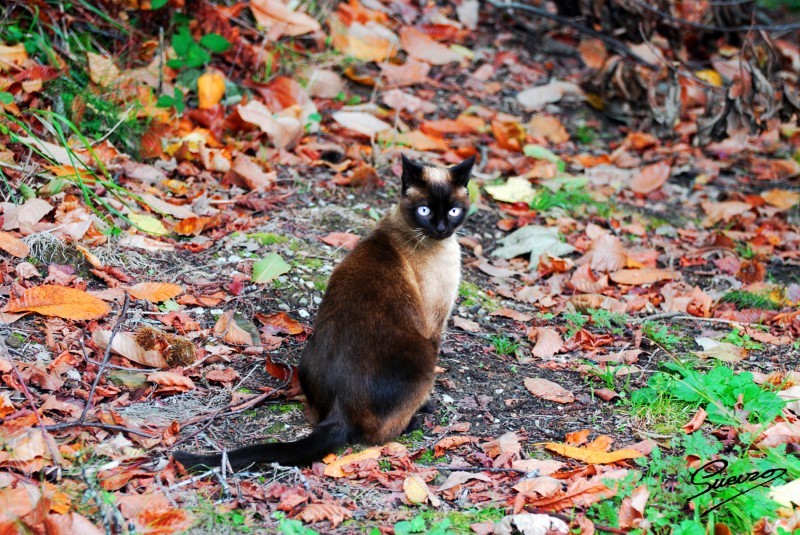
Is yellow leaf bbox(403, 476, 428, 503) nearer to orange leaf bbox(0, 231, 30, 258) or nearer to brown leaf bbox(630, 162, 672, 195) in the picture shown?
orange leaf bbox(0, 231, 30, 258)

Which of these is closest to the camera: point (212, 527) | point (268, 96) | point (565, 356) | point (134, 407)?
point (212, 527)

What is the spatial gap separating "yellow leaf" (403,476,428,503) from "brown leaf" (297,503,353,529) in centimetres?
25

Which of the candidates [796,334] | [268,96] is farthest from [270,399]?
[268,96]

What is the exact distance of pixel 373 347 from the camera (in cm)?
354

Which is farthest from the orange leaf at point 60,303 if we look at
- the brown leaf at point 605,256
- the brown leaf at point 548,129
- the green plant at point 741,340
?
the brown leaf at point 548,129

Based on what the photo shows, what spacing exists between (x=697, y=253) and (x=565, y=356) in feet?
6.51

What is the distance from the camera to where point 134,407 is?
354 centimetres

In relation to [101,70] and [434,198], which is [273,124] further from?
[434,198]

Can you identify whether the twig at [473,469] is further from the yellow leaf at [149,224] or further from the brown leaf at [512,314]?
the yellow leaf at [149,224]

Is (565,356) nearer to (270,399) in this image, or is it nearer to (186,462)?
(270,399)

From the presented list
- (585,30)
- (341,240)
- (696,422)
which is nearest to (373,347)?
(696,422)

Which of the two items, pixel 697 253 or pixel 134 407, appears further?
pixel 697 253

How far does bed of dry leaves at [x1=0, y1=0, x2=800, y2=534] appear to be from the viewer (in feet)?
10.3

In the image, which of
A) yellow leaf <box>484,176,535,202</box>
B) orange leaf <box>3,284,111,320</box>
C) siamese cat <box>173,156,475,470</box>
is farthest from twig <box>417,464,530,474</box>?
yellow leaf <box>484,176,535,202</box>
